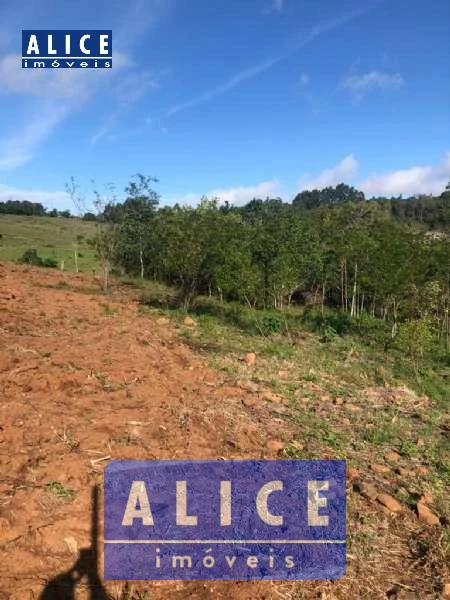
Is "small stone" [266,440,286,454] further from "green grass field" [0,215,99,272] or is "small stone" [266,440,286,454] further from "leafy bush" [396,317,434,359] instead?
"green grass field" [0,215,99,272]

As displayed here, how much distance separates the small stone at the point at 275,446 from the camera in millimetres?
5833

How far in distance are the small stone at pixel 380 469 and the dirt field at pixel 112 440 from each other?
0.86 metres

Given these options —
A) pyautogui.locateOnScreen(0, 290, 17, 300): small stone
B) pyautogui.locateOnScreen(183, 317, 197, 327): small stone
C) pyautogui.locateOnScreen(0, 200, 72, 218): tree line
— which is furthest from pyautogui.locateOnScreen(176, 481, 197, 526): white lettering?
pyautogui.locateOnScreen(0, 200, 72, 218): tree line

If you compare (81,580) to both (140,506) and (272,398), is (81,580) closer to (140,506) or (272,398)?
(140,506)

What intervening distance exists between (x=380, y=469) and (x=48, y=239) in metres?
45.5

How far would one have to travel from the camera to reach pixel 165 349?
9.73 metres

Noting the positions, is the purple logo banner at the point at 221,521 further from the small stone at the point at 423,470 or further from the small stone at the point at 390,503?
the small stone at the point at 423,470

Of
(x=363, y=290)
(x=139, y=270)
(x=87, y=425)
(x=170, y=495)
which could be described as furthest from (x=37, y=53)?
(x=139, y=270)

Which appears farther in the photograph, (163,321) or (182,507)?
(163,321)

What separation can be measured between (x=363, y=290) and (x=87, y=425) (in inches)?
629

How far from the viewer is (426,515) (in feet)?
16.0

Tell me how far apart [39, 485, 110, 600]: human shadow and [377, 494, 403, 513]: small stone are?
2.99 metres

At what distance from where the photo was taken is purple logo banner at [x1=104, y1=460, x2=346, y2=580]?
3857mm

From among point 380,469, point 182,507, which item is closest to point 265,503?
point 182,507
